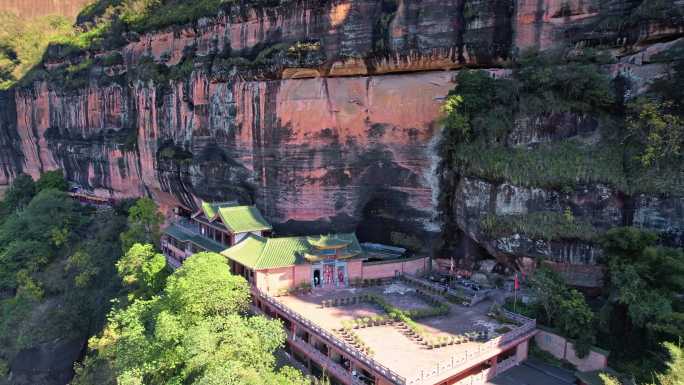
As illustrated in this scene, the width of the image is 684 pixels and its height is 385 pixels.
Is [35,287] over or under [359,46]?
under

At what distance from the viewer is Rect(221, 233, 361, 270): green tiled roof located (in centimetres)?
2119

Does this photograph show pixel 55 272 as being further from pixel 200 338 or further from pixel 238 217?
pixel 200 338

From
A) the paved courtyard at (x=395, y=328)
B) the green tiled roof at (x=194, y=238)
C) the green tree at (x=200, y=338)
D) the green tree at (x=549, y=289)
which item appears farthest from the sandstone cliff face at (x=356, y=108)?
the green tree at (x=200, y=338)

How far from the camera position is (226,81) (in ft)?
94.1

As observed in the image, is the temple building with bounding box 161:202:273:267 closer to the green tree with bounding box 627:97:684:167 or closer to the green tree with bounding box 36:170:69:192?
the green tree with bounding box 627:97:684:167

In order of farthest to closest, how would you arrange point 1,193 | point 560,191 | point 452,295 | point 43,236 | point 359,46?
point 1,193
point 43,236
point 359,46
point 452,295
point 560,191

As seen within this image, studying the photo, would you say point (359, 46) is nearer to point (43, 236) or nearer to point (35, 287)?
point (35, 287)

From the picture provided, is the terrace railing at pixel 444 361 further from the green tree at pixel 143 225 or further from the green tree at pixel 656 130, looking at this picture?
the green tree at pixel 143 225

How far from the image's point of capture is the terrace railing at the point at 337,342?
46.6 feet

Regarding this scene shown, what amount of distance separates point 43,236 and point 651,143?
36382 millimetres

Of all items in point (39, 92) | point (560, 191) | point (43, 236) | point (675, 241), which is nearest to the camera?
point (675, 241)

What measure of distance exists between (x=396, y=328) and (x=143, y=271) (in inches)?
532

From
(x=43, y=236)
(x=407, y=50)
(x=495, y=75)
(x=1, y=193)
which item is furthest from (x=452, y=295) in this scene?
(x=1, y=193)

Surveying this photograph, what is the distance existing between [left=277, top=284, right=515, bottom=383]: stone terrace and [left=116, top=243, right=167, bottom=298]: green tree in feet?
23.4
